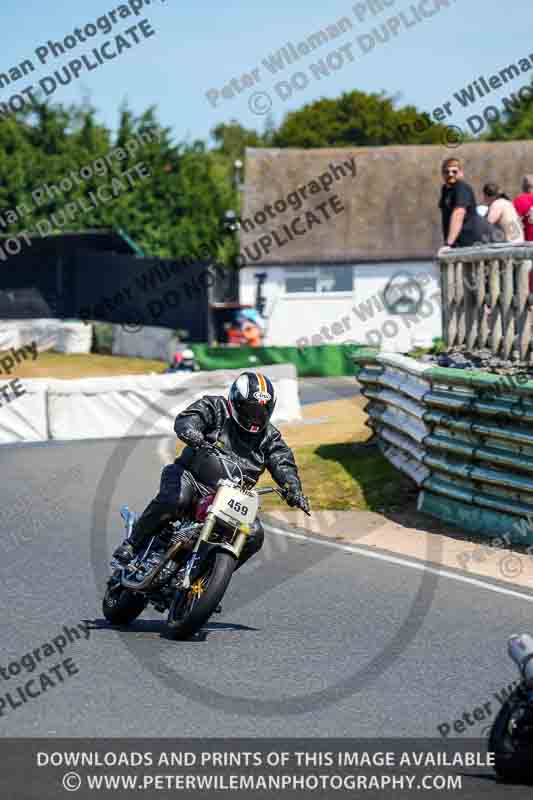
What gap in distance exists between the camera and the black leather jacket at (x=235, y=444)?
28.3 feet

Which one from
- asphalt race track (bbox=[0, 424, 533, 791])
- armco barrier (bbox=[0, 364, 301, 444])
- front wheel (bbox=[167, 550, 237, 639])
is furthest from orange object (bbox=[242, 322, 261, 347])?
front wheel (bbox=[167, 550, 237, 639])

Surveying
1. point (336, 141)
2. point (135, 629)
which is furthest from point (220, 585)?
point (336, 141)

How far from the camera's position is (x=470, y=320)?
1480cm

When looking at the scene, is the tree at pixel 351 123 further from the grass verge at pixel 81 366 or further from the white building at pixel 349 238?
the grass verge at pixel 81 366

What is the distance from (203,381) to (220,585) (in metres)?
14.8

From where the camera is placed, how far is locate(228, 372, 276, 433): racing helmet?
8492mm

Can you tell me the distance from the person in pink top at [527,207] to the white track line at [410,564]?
12.2ft

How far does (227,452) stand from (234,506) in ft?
1.97

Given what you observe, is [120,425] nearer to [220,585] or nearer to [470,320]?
[470,320]

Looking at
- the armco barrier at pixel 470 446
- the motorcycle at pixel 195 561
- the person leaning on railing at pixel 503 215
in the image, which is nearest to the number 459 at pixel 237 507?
the motorcycle at pixel 195 561

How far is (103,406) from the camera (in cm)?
2200

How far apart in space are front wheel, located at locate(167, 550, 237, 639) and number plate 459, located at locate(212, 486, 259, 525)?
0.70ft

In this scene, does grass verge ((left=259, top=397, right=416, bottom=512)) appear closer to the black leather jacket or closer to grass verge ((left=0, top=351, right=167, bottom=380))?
the black leather jacket
